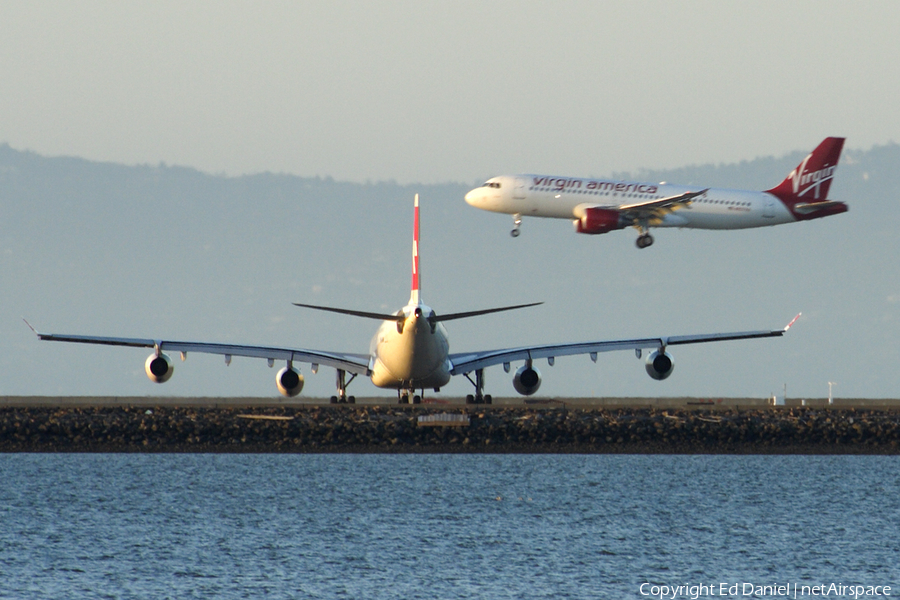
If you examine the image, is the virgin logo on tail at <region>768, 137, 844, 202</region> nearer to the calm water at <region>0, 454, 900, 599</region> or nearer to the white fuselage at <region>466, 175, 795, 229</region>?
the white fuselage at <region>466, 175, 795, 229</region>

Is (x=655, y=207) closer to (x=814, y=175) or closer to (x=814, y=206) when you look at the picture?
(x=814, y=206)

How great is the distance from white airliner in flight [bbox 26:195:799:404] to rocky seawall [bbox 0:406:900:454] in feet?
8.37

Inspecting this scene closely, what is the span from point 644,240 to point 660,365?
14736 millimetres

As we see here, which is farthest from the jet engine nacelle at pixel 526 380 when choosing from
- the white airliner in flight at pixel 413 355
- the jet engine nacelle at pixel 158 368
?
the jet engine nacelle at pixel 158 368

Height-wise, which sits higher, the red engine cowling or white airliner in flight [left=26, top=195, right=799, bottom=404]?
the red engine cowling

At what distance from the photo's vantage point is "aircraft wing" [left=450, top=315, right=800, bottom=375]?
265ft

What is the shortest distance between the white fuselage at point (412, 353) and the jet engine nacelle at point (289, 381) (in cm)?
463

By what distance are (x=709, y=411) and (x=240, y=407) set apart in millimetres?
31315

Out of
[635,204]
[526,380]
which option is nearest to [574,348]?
[526,380]

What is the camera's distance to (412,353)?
72375 mm

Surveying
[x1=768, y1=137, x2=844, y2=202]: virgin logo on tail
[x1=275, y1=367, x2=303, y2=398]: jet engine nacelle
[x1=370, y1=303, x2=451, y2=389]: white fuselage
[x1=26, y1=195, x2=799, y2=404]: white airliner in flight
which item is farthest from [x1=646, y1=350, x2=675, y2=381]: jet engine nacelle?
[x1=768, y1=137, x2=844, y2=202]: virgin logo on tail

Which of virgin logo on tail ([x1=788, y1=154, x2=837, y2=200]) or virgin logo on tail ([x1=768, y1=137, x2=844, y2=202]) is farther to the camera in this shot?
virgin logo on tail ([x1=788, y1=154, x2=837, y2=200])

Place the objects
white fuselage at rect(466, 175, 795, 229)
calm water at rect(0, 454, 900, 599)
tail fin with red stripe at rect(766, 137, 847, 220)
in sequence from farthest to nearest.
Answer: tail fin with red stripe at rect(766, 137, 847, 220) → white fuselage at rect(466, 175, 795, 229) → calm water at rect(0, 454, 900, 599)

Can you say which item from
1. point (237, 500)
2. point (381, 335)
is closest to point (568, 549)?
point (237, 500)
